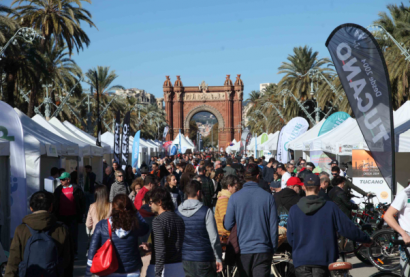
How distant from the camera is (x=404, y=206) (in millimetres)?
4836

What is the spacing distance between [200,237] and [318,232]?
1.16 meters

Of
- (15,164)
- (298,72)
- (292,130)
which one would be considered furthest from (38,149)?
(298,72)

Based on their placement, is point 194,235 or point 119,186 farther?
point 119,186

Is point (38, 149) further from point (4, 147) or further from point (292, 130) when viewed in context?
point (292, 130)

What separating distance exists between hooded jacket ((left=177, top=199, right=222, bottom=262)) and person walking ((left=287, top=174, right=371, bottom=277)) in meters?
0.80

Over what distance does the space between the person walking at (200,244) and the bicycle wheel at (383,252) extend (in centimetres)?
363

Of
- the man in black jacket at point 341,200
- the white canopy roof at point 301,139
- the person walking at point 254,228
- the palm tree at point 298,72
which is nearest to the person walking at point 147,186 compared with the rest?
the man in black jacket at point 341,200

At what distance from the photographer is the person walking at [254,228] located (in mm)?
5133

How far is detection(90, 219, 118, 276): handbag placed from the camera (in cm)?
443

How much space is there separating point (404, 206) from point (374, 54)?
13.4 feet

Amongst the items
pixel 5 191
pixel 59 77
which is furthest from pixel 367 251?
pixel 59 77

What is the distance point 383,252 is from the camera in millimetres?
7719

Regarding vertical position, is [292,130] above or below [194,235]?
above

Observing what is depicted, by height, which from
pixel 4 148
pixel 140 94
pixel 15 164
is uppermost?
pixel 140 94
